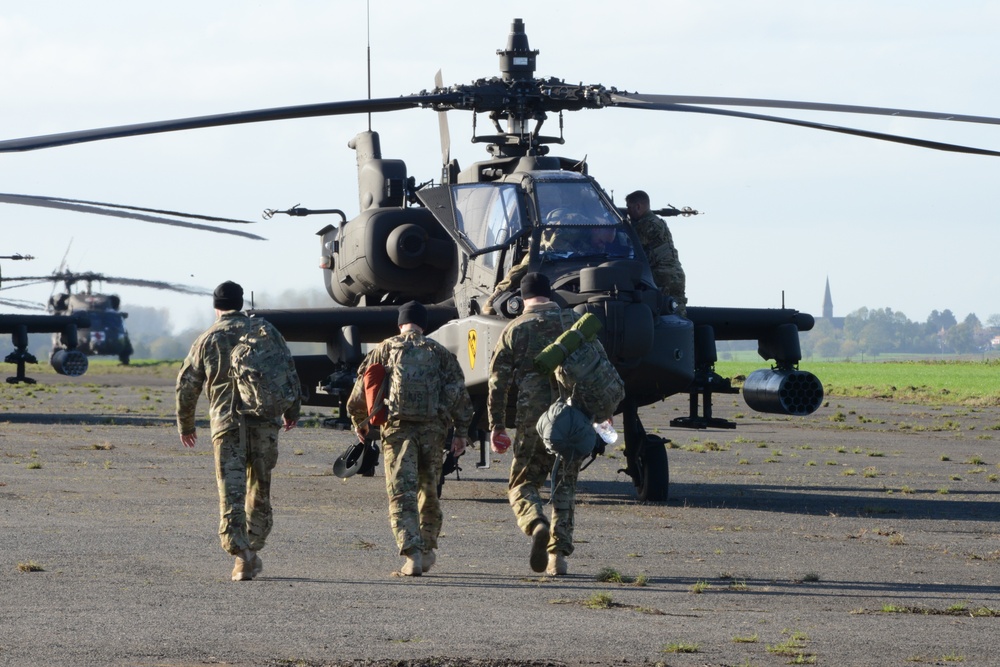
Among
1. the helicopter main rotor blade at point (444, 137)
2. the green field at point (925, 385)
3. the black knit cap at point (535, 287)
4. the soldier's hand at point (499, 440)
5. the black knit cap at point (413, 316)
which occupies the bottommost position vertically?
the green field at point (925, 385)

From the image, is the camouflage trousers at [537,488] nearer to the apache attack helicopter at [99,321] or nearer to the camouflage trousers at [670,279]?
the camouflage trousers at [670,279]

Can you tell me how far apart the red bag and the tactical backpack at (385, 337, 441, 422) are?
0.05m

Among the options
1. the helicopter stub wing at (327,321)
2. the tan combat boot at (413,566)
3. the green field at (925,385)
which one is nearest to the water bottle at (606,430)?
the tan combat boot at (413,566)

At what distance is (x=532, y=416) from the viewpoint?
33.7ft

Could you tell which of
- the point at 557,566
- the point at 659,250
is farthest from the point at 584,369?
the point at 659,250

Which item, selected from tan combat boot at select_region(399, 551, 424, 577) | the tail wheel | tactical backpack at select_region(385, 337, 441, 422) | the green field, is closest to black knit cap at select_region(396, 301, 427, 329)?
tactical backpack at select_region(385, 337, 441, 422)

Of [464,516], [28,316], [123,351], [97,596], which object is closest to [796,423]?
[28,316]

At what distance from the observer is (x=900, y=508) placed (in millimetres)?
14586

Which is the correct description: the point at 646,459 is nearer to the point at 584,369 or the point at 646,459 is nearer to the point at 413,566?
the point at 584,369

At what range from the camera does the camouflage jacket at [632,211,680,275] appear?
47.4 feet

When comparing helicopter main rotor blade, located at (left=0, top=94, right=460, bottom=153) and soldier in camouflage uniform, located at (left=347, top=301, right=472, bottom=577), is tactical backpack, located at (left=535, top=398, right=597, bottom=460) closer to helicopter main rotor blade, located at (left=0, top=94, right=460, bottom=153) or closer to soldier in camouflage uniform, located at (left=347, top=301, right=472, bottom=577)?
soldier in camouflage uniform, located at (left=347, top=301, right=472, bottom=577)

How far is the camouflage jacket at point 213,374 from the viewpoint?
9.88 m

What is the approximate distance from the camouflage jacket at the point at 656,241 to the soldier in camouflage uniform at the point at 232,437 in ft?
17.5

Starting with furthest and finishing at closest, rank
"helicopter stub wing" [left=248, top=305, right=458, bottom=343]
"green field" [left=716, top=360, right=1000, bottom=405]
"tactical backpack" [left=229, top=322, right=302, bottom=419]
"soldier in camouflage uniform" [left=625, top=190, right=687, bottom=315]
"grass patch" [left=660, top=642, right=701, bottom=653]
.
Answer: "green field" [left=716, top=360, right=1000, bottom=405] → "helicopter stub wing" [left=248, top=305, right=458, bottom=343] → "soldier in camouflage uniform" [left=625, top=190, right=687, bottom=315] → "tactical backpack" [left=229, top=322, right=302, bottom=419] → "grass patch" [left=660, top=642, right=701, bottom=653]
